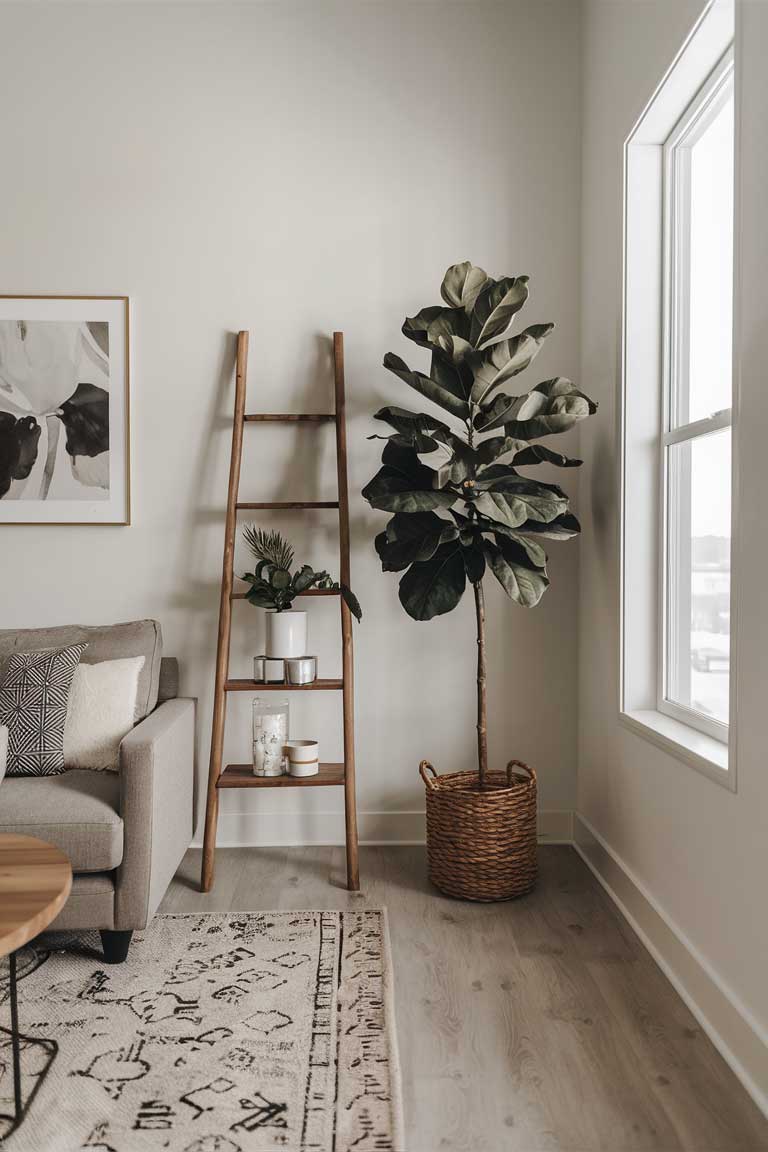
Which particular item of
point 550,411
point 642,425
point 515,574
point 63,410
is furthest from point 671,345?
point 63,410

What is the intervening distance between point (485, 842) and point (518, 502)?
1038 millimetres

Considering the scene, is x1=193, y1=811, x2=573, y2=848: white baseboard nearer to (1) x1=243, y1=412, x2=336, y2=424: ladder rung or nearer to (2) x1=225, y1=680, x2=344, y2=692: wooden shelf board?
(2) x1=225, y1=680, x2=344, y2=692: wooden shelf board

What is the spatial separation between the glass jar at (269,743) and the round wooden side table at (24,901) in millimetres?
1061

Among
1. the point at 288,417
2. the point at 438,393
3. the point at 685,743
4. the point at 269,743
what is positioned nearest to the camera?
the point at 685,743

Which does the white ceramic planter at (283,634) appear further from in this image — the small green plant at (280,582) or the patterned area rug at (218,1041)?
the patterned area rug at (218,1041)

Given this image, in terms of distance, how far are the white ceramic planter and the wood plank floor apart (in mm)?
737

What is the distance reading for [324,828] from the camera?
127 inches

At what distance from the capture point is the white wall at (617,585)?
1.74m

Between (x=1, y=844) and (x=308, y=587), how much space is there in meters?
1.34

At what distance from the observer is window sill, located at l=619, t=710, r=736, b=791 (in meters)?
1.95

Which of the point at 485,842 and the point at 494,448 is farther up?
the point at 494,448

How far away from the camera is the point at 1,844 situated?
1875 mm

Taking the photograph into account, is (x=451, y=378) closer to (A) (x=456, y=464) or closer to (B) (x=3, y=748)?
(A) (x=456, y=464)

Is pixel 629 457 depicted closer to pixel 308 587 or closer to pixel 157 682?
pixel 308 587
